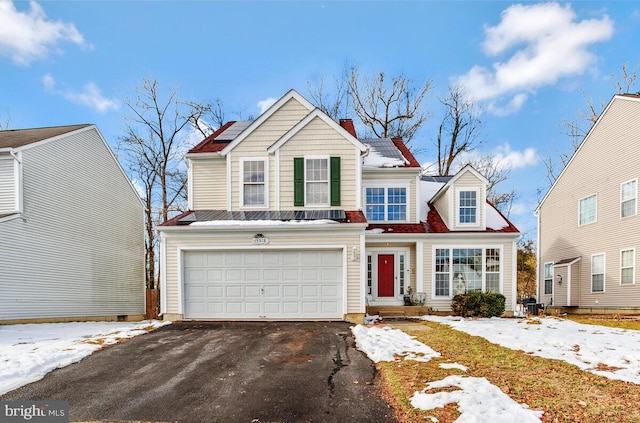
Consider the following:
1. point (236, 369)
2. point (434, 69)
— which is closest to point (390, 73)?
point (434, 69)

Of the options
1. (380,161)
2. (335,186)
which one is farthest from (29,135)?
(380,161)

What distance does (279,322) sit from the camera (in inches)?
438

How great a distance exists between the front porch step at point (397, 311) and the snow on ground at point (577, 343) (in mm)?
2119

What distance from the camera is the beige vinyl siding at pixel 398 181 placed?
14.4m

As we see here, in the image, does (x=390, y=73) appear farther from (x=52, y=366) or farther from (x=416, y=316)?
(x=52, y=366)

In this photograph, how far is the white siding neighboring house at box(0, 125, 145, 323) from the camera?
38.5 feet

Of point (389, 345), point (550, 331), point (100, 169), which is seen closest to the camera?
point (389, 345)

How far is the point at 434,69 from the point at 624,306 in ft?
60.5

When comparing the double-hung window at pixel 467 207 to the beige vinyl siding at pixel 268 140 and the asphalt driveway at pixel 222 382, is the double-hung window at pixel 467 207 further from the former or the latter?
the asphalt driveway at pixel 222 382

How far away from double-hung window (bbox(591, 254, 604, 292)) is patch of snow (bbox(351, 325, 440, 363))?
1092 centimetres

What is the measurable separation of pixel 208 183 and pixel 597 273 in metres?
16.3

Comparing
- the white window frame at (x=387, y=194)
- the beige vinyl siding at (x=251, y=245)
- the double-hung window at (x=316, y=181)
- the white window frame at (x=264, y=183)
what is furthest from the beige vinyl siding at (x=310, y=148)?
the white window frame at (x=387, y=194)

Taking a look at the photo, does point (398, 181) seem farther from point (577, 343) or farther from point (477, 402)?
point (477, 402)

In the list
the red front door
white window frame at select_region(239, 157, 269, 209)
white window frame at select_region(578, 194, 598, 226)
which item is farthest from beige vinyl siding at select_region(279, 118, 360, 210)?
white window frame at select_region(578, 194, 598, 226)
